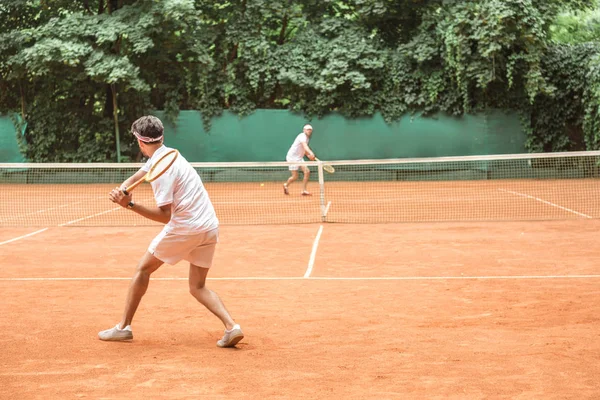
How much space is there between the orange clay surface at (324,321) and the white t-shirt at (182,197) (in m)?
0.88

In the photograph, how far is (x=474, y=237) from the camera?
10789 millimetres

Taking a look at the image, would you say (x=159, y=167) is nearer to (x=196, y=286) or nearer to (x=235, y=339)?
(x=196, y=286)

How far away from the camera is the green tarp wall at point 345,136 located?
22.2m

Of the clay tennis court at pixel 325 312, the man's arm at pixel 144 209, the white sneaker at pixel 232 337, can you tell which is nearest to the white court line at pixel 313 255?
the clay tennis court at pixel 325 312

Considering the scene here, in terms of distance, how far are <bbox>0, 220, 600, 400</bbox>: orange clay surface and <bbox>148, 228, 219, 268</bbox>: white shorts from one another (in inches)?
24.8

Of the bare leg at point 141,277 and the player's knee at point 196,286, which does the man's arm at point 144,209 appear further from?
the player's knee at point 196,286

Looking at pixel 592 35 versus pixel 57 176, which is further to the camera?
pixel 592 35

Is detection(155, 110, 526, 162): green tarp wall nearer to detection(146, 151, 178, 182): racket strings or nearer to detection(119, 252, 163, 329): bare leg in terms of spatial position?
detection(119, 252, 163, 329): bare leg

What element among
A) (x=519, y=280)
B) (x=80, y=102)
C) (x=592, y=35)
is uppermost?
(x=592, y=35)

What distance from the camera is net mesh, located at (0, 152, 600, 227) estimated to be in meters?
13.3

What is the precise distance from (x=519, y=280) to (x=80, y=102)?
18.7 metres

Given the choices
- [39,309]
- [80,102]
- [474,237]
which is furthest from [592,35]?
[39,309]

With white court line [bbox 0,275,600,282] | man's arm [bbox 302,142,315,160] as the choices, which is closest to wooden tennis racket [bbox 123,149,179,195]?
white court line [bbox 0,275,600,282]

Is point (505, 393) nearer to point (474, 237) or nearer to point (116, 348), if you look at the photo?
point (116, 348)
